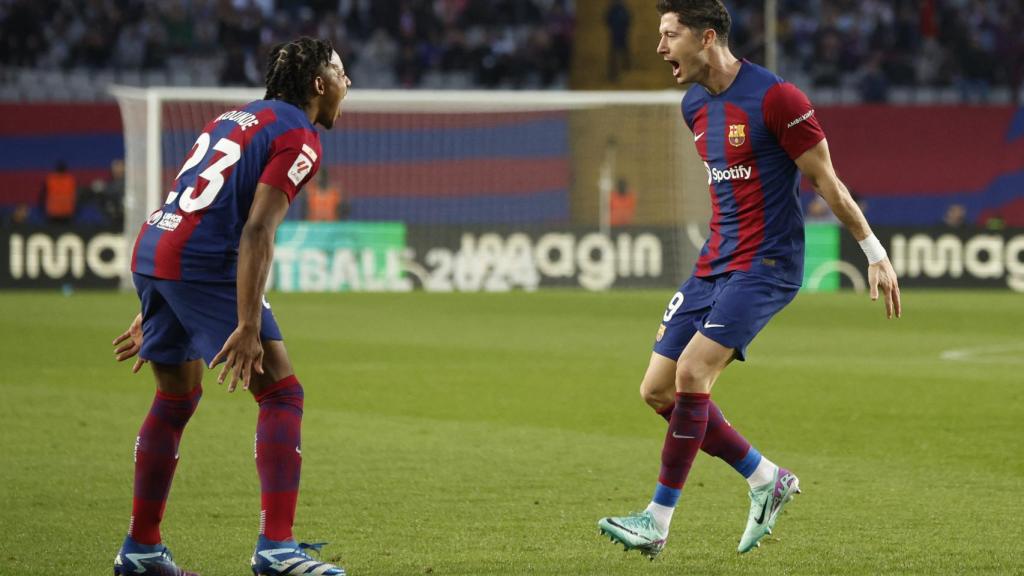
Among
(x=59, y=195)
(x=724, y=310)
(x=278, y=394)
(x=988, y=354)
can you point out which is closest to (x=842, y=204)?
(x=724, y=310)

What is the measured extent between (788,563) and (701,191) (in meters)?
19.4

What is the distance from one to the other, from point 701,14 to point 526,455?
10.1 feet

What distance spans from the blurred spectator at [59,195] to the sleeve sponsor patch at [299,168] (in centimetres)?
2055

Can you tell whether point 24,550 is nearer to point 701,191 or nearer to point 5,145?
point 701,191

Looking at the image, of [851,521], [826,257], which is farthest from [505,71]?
[851,521]

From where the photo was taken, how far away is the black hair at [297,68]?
17.0 feet

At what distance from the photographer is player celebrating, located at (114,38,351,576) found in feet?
16.1

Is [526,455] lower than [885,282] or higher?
lower

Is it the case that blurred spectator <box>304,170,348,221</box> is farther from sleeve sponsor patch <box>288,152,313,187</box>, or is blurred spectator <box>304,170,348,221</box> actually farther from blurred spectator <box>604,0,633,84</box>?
sleeve sponsor patch <box>288,152,313,187</box>

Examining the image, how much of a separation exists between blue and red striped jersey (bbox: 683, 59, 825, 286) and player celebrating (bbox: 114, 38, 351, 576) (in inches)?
58.8

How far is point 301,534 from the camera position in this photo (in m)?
6.10

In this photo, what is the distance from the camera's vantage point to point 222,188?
507 centimetres

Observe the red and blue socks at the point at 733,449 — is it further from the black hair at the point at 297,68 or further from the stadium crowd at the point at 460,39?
the stadium crowd at the point at 460,39

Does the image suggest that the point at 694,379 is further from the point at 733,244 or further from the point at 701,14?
the point at 701,14
